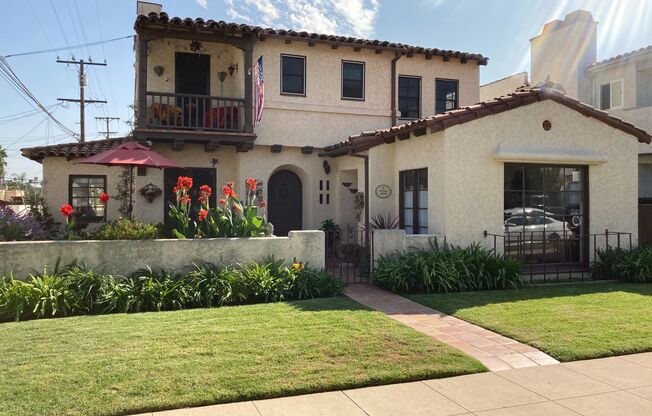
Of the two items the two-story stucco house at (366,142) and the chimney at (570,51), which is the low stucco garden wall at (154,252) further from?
the chimney at (570,51)

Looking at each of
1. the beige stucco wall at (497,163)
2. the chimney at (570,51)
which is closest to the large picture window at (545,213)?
the beige stucco wall at (497,163)

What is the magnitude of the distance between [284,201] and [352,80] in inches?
172

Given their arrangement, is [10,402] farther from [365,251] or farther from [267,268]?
[365,251]

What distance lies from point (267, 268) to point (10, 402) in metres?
5.10

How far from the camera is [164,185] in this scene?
14.3 m

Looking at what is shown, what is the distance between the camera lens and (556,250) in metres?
11.7

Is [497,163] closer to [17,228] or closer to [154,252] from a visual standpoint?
[154,252]

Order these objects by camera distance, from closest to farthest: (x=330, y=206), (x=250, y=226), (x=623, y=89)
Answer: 1. (x=250, y=226)
2. (x=330, y=206)
3. (x=623, y=89)

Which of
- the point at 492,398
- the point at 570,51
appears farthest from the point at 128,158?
the point at 570,51

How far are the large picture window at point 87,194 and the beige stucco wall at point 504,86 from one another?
1638 cm

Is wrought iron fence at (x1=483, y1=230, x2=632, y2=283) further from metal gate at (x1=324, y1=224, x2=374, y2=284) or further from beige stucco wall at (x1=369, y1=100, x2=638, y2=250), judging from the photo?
metal gate at (x1=324, y1=224, x2=374, y2=284)

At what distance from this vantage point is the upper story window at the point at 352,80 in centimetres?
1571

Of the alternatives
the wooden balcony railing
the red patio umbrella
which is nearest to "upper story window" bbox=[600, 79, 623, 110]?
the wooden balcony railing

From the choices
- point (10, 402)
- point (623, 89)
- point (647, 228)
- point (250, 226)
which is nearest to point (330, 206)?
point (250, 226)
